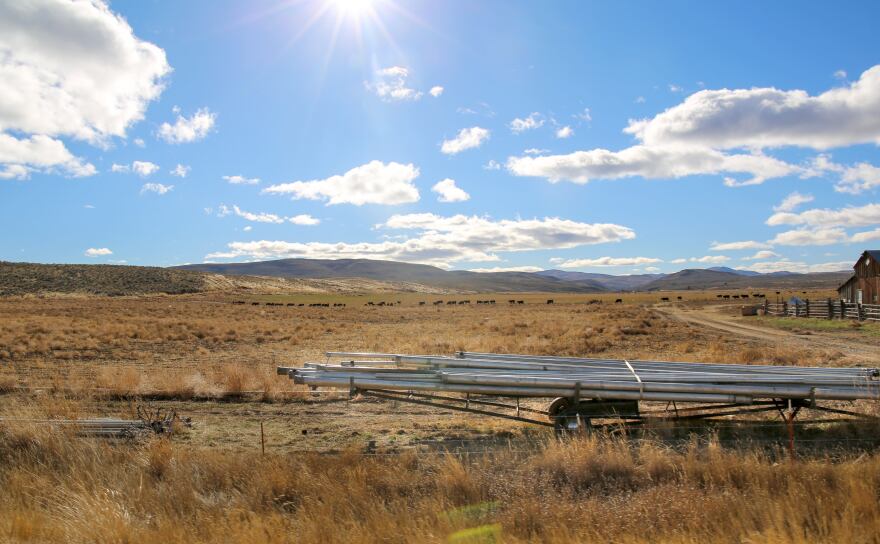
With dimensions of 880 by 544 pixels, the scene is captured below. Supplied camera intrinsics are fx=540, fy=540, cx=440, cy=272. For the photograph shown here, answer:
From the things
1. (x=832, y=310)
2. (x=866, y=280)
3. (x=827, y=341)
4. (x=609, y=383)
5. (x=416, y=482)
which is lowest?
(x=827, y=341)

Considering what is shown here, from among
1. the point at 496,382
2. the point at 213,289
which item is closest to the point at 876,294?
the point at 496,382

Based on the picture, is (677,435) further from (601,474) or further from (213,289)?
(213,289)

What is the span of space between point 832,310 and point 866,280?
13.9 ft

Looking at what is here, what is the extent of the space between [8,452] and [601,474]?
26.2 ft

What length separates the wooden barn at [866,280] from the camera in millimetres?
37938

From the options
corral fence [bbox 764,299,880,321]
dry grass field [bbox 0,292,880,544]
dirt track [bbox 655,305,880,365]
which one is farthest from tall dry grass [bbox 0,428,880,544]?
corral fence [bbox 764,299,880,321]

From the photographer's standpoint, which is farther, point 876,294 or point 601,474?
point 876,294

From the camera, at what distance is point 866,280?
130 feet

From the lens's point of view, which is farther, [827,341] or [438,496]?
[827,341]

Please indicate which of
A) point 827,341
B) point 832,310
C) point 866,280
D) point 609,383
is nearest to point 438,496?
point 609,383

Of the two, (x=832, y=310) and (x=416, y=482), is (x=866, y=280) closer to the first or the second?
(x=832, y=310)

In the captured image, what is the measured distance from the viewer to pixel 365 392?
27.9 feet

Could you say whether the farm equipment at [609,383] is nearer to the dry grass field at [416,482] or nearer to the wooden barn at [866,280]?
the dry grass field at [416,482]

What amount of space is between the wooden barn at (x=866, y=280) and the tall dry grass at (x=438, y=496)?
4039 centimetres
